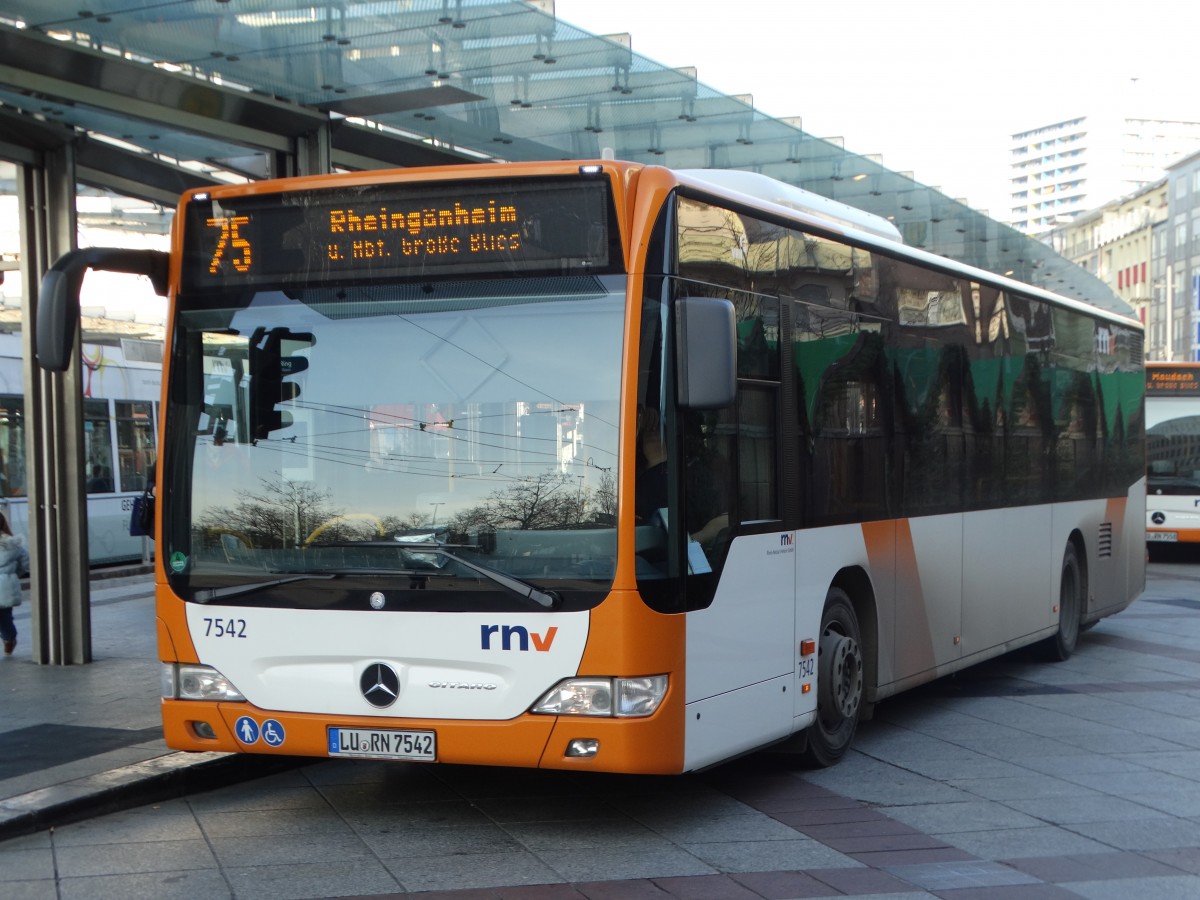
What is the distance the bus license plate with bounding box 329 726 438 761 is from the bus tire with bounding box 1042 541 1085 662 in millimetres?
7571

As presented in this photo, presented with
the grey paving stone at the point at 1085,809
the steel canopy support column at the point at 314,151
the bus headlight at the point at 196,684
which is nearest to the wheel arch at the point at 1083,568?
the grey paving stone at the point at 1085,809

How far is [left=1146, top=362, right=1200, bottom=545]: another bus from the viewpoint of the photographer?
82.6 feet

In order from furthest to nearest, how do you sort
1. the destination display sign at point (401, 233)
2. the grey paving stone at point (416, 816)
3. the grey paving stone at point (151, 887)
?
1. the grey paving stone at point (416, 816)
2. the destination display sign at point (401, 233)
3. the grey paving stone at point (151, 887)

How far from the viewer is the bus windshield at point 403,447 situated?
635 centimetres

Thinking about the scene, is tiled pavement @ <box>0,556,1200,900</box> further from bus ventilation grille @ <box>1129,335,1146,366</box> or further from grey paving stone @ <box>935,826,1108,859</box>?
bus ventilation grille @ <box>1129,335,1146,366</box>

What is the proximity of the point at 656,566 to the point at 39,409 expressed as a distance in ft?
21.9

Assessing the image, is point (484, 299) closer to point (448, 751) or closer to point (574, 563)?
point (574, 563)

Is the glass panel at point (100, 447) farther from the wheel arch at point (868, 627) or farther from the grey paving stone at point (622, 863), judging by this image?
the grey paving stone at point (622, 863)

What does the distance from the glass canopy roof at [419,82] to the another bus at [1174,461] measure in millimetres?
13190

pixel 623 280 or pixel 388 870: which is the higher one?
pixel 623 280

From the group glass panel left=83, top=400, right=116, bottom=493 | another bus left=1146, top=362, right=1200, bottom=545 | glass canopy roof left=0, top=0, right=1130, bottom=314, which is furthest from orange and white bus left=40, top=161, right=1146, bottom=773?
another bus left=1146, top=362, right=1200, bottom=545

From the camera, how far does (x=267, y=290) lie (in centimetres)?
691

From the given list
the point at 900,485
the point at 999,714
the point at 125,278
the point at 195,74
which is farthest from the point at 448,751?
the point at 125,278

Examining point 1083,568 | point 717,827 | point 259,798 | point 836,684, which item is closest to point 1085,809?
point 836,684
